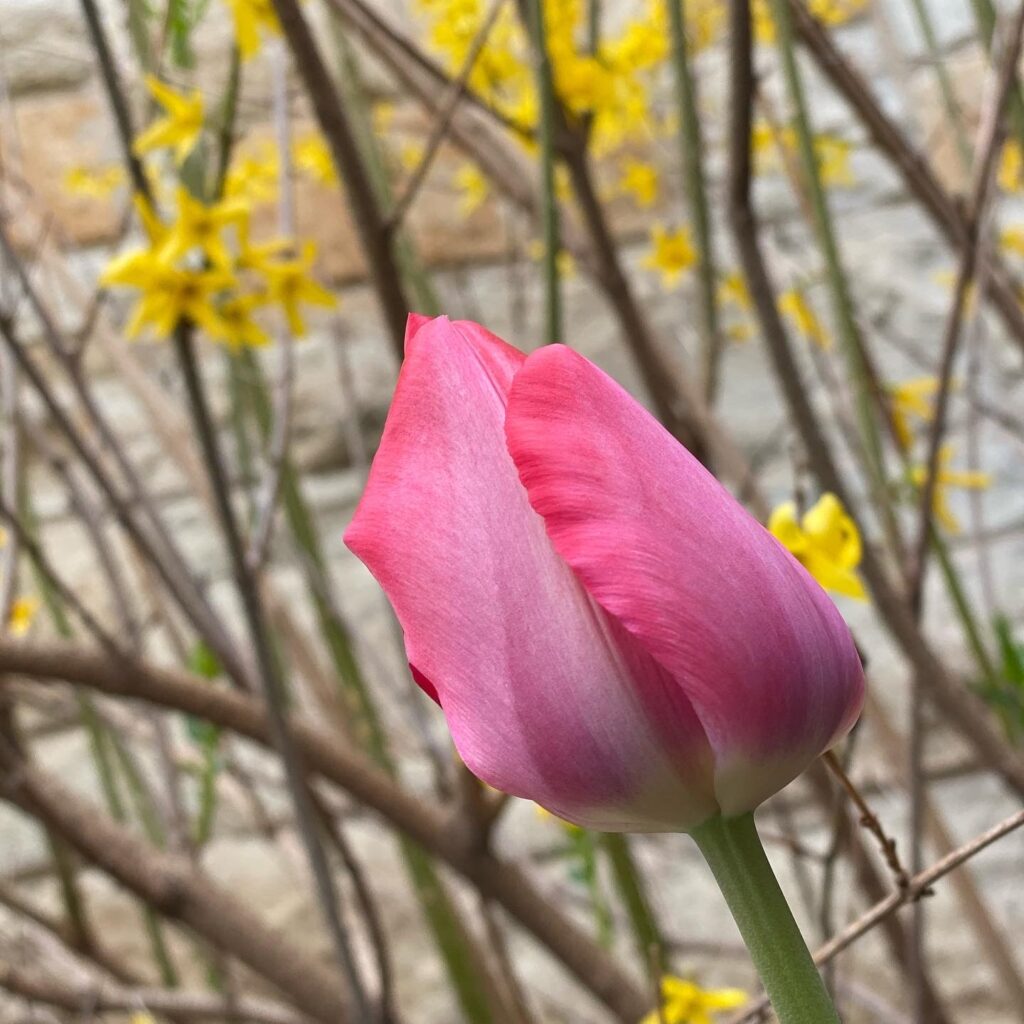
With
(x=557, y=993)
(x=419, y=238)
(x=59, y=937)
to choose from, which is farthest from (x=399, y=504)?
(x=419, y=238)

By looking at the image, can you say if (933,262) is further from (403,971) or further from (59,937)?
(59,937)

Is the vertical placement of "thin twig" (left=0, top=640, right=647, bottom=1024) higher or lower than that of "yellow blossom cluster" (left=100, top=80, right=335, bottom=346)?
lower

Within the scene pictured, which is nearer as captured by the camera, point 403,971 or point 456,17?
point 456,17

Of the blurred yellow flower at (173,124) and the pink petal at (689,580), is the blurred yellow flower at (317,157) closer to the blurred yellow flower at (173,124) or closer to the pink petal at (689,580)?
the blurred yellow flower at (173,124)

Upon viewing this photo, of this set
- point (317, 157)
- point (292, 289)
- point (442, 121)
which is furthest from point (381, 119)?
point (442, 121)

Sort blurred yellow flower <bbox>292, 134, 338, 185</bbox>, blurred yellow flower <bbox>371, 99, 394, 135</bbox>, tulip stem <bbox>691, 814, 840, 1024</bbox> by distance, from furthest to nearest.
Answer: blurred yellow flower <bbox>371, 99, 394, 135</bbox> → blurred yellow flower <bbox>292, 134, 338, 185</bbox> → tulip stem <bbox>691, 814, 840, 1024</bbox>

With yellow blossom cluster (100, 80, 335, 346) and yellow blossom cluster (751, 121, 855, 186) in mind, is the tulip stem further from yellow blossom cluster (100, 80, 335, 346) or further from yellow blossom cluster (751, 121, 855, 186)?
yellow blossom cluster (751, 121, 855, 186)

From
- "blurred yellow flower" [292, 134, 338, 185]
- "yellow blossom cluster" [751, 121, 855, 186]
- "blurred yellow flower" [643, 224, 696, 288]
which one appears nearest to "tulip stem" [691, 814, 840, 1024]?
"blurred yellow flower" [643, 224, 696, 288]
